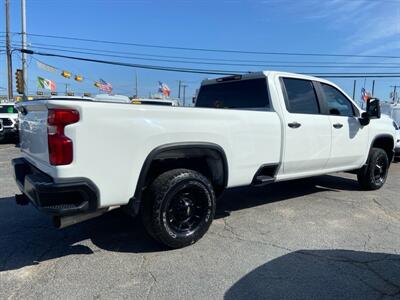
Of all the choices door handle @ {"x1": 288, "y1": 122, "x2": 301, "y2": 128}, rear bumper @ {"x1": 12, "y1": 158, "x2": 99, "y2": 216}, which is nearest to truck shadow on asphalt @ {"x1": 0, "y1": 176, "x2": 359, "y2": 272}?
rear bumper @ {"x1": 12, "y1": 158, "x2": 99, "y2": 216}

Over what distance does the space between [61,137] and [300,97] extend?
3615mm

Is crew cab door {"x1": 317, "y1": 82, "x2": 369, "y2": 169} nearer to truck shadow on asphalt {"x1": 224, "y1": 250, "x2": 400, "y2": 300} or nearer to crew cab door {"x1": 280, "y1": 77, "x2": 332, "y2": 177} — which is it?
crew cab door {"x1": 280, "y1": 77, "x2": 332, "y2": 177}

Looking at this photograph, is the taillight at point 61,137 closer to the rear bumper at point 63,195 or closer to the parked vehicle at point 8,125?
the rear bumper at point 63,195

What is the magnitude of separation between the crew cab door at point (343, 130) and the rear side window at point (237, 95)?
3.76 feet

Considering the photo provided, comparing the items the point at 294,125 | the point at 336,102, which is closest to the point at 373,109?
the point at 336,102

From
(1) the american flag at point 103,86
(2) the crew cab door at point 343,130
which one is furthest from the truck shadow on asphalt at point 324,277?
(1) the american flag at point 103,86

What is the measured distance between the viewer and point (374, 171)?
24.1 ft

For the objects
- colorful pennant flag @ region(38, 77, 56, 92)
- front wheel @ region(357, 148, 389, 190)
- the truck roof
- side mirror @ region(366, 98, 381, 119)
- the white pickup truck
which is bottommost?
front wheel @ region(357, 148, 389, 190)

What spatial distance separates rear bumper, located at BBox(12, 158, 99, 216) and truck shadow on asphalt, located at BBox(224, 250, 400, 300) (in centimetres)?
148

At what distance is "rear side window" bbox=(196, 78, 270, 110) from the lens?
5.52m

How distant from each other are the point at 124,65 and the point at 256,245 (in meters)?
27.0

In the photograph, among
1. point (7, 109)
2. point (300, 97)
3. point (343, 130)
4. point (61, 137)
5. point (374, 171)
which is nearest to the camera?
point (61, 137)

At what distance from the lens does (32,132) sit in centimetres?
406

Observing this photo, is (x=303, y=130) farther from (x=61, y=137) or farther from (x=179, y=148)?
(x=61, y=137)
